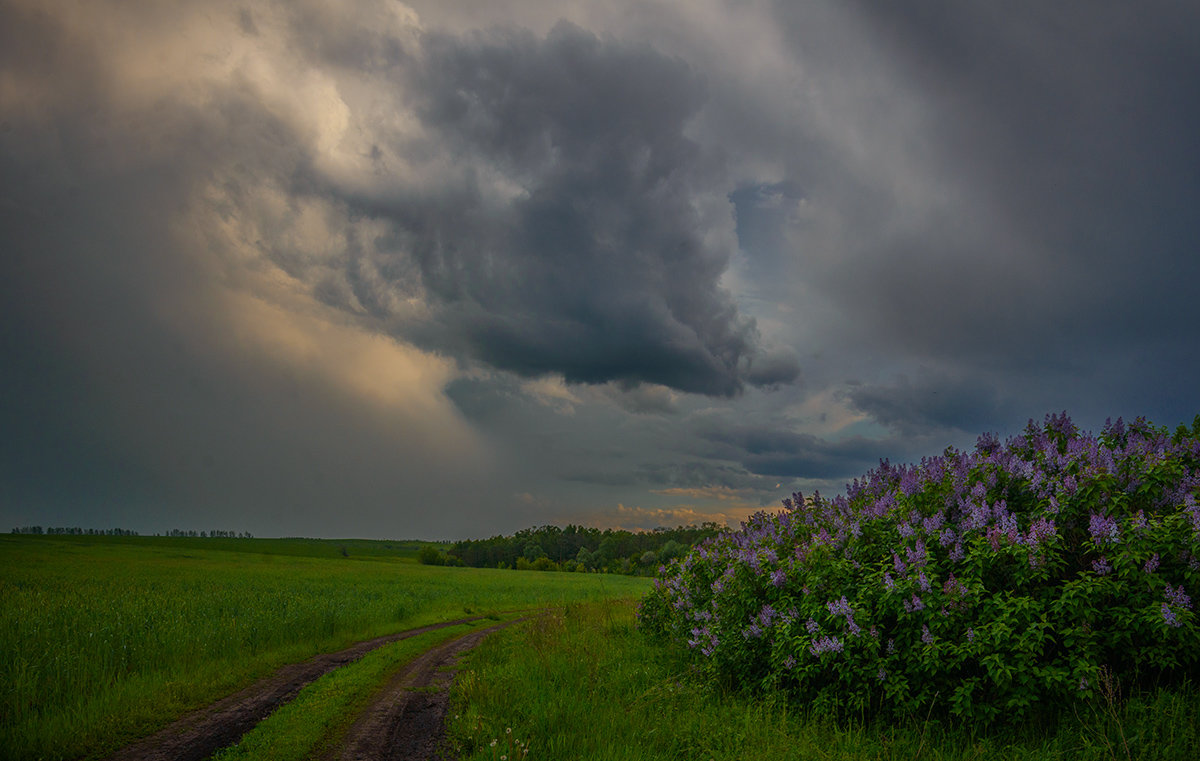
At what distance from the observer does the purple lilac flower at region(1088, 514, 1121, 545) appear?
698 centimetres

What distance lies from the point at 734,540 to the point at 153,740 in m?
11.7

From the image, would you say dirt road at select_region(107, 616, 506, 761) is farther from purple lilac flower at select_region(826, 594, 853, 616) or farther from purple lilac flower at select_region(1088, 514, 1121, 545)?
purple lilac flower at select_region(1088, 514, 1121, 545)

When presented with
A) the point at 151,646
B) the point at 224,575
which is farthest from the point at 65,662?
the point at 224,575

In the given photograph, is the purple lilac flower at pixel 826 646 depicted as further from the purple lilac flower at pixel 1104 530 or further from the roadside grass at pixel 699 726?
the purple lilac flower at pixel 1104 530

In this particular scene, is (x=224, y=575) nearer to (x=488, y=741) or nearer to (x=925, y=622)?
(x=488, y=741)

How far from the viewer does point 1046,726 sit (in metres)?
7.35

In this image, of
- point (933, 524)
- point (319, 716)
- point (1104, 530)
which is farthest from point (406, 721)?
point (1104, 530)

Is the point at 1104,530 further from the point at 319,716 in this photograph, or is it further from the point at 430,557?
the point at 430,557

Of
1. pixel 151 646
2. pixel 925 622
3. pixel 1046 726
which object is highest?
pixel 925 622

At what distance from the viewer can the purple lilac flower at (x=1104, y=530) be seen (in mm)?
6977

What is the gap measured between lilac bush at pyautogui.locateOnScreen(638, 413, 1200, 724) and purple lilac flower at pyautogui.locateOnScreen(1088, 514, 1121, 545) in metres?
0.02

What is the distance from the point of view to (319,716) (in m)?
9.80

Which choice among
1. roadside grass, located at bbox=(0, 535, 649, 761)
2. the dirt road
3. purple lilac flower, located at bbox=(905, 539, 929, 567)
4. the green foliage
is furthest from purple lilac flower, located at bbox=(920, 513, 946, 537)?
the green foliage

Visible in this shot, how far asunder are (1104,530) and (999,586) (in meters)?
1.41
